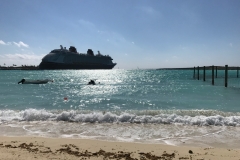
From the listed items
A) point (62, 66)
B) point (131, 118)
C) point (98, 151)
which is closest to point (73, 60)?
point (62, 66)

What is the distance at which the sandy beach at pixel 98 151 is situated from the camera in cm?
525

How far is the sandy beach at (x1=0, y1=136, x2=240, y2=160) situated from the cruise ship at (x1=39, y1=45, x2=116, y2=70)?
109134mm

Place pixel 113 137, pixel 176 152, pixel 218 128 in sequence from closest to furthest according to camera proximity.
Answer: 1. pixel 176 152
2. pixel 113 137
3. pixel 218 128

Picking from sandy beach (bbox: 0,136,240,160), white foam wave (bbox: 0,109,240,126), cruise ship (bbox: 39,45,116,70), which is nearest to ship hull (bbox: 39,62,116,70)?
cruise ship (bbox: 39,45,116,70)

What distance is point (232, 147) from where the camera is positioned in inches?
253

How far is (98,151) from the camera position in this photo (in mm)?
5723

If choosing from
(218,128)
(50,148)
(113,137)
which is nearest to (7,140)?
(50,148)

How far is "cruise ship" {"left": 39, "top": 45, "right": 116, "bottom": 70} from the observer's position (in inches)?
4373

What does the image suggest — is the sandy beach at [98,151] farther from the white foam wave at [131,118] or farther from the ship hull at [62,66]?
the ship hull at [62,66]

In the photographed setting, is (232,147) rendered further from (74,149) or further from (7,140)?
(7,140)

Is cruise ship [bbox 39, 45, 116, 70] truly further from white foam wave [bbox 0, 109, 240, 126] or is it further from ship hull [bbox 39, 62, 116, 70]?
white foam wave [bbox 0, 109, 240, 126]

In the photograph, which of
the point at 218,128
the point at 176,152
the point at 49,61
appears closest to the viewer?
the point at 176,152

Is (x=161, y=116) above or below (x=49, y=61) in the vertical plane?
below

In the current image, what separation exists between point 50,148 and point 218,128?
6.73 metres
